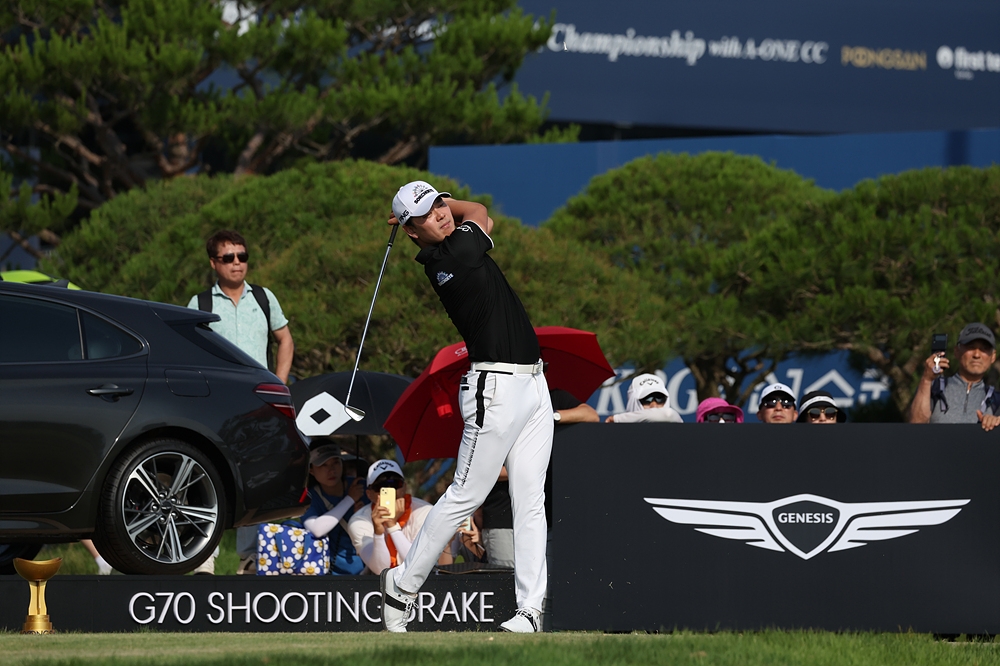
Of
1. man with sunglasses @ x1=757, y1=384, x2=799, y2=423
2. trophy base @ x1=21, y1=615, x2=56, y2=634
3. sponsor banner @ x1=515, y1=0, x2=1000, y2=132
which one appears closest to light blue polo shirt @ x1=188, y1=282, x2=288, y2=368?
trophy base @ x1=21, y1=615, x2=56, y2=634

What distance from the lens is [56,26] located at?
20.1 metres

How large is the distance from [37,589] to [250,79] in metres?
16.4

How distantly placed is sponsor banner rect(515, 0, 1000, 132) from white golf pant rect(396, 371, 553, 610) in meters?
22.0

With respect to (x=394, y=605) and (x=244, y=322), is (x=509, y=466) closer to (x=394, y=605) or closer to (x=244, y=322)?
(x=394, y=605)

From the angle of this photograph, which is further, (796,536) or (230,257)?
(230,257)

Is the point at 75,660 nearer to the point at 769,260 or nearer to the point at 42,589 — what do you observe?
the point at 42,589

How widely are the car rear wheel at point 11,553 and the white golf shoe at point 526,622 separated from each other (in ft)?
10.1

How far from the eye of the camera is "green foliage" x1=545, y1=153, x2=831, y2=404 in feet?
46.5

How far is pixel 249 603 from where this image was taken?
6.47 metres

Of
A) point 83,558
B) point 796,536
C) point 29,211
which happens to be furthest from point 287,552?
point 29,211

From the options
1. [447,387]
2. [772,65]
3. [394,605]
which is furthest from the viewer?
[772,65]

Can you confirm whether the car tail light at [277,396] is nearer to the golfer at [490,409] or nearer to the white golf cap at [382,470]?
the white golf cap at [382,470]

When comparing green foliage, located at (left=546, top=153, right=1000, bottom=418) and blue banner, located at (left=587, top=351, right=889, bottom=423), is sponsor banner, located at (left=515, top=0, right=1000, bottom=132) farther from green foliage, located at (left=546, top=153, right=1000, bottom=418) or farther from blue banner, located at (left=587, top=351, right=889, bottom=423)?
green foliage, located at (left=546, top=153, right=1000, bottom=418)

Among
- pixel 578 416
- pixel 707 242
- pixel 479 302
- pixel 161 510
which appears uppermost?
pixel 707 242
